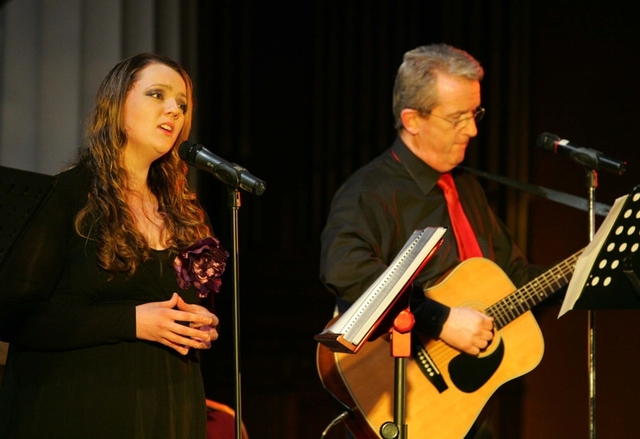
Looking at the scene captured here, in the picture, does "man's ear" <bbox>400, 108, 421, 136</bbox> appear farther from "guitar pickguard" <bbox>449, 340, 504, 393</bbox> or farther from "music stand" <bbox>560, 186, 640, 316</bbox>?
"music stand" <bbox>560, 186, 640, 316</bbox>

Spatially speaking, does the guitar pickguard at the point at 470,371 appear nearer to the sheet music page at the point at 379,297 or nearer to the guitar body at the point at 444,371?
the guitar body at the point at 444,371

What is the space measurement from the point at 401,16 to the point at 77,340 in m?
3.08

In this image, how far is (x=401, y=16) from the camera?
17.6 ft

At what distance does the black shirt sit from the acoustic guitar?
0.11 m

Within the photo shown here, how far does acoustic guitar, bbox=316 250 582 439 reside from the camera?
3.84 metres

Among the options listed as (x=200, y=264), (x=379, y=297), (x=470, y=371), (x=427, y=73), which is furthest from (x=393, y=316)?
(x=427, y=73)

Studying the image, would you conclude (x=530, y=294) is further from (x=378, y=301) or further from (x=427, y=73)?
(x=378, y=301)

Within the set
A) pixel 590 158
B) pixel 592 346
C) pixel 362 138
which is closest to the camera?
pixel 592 346

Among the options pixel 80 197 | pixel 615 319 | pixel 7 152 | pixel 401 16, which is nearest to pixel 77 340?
pixel 80 197

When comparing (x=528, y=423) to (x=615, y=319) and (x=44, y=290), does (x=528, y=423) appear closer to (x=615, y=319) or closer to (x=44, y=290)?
(x=615, y=319)

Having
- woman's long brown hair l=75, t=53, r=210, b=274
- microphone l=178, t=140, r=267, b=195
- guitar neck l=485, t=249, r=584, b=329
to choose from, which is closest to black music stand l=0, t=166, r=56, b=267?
woman's long brown hair l=75, t=53, r=210, b=274

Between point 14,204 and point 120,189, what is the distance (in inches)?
27.6

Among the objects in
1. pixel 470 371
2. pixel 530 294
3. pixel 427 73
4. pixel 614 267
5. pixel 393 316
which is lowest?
pixel 470 371

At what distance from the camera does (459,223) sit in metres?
4.20
